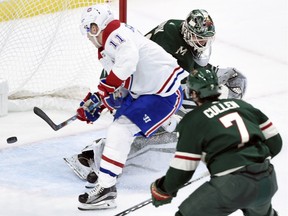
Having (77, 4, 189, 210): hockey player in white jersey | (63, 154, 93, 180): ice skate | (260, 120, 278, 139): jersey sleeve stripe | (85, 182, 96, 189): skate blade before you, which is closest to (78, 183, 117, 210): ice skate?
(77, 4, 189, 210): hockey player in white jersey

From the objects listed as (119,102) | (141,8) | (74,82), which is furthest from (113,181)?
(141,8)

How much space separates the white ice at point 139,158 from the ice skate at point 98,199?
1.4 inches

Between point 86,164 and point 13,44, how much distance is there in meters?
1.17

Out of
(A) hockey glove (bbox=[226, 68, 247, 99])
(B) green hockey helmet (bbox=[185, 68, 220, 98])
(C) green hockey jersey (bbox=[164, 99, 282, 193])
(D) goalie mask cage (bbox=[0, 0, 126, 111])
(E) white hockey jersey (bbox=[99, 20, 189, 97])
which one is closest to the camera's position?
(C) green hockey jersey (bbox=[164, 99, 282, 193])

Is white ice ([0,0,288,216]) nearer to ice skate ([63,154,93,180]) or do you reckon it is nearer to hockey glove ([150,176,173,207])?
ice skate ([63,154,93,180])

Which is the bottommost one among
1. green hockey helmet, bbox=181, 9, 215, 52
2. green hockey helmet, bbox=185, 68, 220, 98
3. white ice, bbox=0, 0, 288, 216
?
white ice, bbox=0, 0, 288, 216

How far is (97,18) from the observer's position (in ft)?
12.3

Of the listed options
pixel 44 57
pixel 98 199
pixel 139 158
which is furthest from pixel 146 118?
pixel 44 57

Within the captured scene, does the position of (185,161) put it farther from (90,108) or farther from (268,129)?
(90,108)

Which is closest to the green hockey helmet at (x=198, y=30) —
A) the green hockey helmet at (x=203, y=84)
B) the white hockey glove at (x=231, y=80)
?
the white hockey glove at (x=231, y=80)

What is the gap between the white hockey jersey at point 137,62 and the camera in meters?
3.69

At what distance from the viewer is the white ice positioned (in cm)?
388

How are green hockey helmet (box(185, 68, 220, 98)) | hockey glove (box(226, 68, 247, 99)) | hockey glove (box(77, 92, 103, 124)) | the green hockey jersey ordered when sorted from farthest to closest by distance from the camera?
1. hockey glove (box(226, 68, 247, 99))
2. hockey glove (box(77, 92, 103, 124))
3. green hockey helmet (box(185, 68, 220, 98))
4. the green hockey jersey

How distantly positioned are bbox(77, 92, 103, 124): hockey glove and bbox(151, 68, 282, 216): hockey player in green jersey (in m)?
1.05
